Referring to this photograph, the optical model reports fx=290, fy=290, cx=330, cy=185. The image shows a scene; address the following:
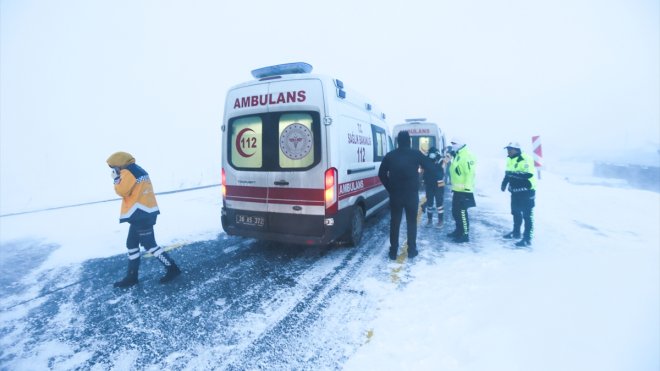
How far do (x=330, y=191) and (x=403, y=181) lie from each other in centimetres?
122

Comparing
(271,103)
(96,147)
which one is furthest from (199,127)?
(271,103)

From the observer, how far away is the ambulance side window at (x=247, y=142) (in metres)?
4.49

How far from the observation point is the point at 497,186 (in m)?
12.8

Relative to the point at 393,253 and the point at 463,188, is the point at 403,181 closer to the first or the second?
the point at 393,253

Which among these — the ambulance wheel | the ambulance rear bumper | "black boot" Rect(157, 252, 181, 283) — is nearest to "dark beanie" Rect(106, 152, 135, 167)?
→ "black boot" Rect(157, 252, 181, 283)

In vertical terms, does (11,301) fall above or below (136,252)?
below

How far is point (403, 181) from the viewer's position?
14.9 feet

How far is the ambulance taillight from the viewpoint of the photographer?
4133 mm

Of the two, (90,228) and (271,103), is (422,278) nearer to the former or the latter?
(271,103)

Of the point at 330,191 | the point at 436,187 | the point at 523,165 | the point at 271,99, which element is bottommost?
the point at 436,187

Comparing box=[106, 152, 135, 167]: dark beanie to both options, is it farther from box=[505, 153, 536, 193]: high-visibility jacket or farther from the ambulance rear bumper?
box=[505, 153, 536, 193]: high-visibility jacket

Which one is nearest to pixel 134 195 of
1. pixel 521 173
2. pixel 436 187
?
pixel 436 187

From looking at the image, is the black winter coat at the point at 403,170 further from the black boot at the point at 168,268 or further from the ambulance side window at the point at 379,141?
the black boot at the point at 168,268

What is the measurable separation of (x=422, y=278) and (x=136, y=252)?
3879 millimetres
